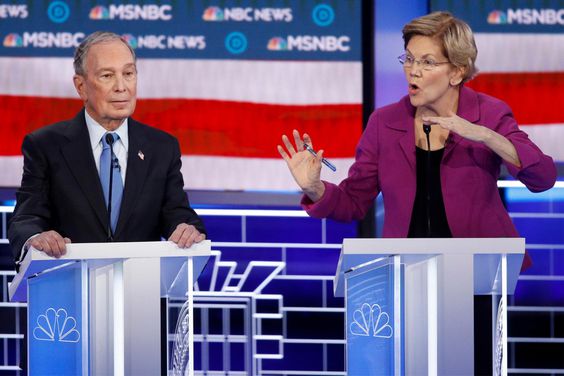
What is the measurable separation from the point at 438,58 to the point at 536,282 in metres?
2.24

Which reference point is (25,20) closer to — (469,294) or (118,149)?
(118,149)

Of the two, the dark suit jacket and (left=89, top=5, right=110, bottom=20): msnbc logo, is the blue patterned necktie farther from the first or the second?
(left=89, top=5, right=110, bottom=20): msnbc logo

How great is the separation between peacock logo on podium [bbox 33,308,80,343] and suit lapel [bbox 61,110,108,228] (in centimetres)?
66

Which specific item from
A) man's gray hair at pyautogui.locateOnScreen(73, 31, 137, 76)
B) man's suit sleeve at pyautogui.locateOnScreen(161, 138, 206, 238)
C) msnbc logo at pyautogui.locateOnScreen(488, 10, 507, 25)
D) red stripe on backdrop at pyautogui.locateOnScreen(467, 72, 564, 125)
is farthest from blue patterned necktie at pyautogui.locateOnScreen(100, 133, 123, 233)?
msnbc logo at pyautogui.locateOnScreen(488, 10, 507, 25)

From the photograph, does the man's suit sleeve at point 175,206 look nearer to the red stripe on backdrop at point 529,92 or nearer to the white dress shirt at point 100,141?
the white dress shirt at point 100,141

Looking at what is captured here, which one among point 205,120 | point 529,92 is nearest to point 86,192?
point 205,120

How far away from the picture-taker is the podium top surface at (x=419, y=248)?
2531 mm

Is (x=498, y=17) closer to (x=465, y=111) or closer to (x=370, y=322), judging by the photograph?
(x=465, y=111)

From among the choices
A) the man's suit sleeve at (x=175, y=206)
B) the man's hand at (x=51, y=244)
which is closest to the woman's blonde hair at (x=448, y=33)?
the man's suit sleeve at (x=175, y=206)

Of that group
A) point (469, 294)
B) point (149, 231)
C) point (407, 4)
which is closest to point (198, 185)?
point (407, 4)

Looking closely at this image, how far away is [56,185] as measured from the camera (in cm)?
332

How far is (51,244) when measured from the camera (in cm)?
264

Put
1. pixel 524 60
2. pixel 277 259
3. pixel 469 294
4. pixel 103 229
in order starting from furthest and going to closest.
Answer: pixel 277 259, pixel 524 60, pixel 103 229, pixel 469 294

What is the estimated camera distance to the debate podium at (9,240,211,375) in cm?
263
